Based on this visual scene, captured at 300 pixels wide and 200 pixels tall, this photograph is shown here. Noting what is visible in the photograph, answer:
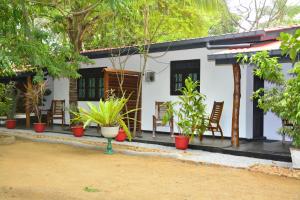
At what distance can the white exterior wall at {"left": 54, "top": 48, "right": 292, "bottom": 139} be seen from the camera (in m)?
9.86

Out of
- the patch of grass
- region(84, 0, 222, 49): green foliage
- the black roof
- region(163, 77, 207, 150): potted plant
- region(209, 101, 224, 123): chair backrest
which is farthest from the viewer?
region(84, 0, 222, 49): green foliage

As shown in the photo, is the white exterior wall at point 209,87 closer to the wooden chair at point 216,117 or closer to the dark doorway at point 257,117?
the dark doorway at point 257,117

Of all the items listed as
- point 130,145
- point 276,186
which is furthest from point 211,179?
point 130,145

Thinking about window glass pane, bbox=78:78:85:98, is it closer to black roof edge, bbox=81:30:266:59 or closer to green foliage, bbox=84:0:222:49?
black roof edge, bbox=81:30:266:59

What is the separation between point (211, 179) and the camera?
616cm

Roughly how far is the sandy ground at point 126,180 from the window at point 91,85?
525cm

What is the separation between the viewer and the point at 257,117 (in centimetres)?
1000

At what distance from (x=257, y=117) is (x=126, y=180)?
5.27 meters

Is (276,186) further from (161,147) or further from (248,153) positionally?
(161,147)

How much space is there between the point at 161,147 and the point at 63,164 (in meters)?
2.87

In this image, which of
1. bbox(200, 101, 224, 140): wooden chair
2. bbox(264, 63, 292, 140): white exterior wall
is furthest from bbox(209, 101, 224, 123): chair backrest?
bbox(264, 63, 292, 140): white exterior wall

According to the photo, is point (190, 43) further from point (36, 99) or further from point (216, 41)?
point (36, 99)

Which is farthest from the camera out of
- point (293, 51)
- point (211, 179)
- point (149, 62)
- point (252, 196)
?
point (149, 62)

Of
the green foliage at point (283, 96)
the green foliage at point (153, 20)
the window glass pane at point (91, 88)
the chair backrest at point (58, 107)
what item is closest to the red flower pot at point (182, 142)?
the green foliage at point (283, 96)
